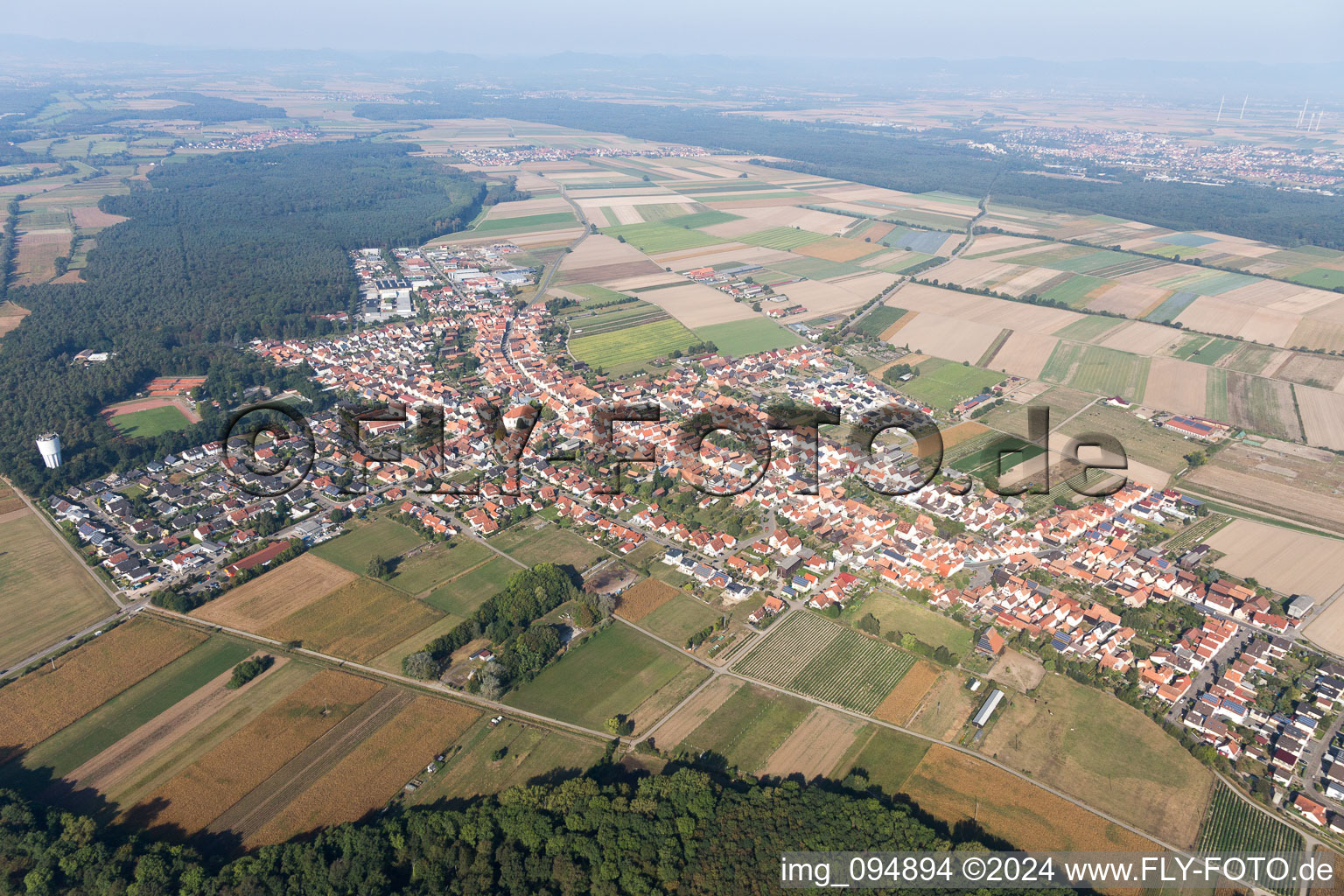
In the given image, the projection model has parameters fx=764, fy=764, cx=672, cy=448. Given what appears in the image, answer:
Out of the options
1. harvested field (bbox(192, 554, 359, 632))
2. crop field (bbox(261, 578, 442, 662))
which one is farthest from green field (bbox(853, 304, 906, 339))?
harvested field (bbox(192, 554, 359, 632))

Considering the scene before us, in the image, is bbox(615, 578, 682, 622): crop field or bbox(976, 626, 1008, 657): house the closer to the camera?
bbox(976, 626, 1008, 657): house

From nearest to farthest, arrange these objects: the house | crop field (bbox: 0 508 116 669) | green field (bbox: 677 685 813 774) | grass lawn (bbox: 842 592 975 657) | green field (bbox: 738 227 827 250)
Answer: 1. green field (bbox: 677 685 813 774)
2. the house
3. crop field (bbox: 0 508 116 669)
4. grass lawn (bbox: 842 592 975 657)
5. green field (bbox: 738 227 827 250)

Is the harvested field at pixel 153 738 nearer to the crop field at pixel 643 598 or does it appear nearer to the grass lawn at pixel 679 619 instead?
the crop field at pixel 643 598

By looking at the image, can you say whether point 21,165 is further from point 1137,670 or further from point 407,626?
point 1137,670

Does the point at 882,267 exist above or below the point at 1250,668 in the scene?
above

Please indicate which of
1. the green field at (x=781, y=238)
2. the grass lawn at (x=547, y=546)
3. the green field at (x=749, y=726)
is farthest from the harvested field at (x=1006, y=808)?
the green field at (x=781, y=238)

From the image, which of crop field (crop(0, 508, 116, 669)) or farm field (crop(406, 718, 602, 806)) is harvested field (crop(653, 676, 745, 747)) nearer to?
farm field (crop(406, 718, 602, 806))

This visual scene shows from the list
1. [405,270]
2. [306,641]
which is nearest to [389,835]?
[306,641]
